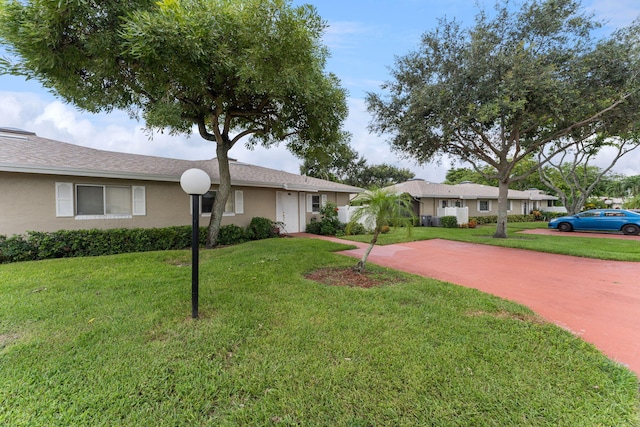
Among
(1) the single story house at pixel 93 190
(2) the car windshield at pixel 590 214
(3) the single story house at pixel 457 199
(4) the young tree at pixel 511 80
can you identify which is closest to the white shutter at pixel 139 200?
(1) the single story house at pixel 93 190

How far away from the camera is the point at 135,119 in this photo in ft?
30.8

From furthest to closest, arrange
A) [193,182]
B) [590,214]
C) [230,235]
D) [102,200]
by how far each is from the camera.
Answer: [590,214] → [230,235] → [102,200] → [193,182]

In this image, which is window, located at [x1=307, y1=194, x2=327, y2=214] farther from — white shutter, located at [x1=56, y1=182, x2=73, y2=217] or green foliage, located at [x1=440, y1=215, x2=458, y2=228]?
white shutter, located at [x1=56, y1=182, x2=73, y2=217]

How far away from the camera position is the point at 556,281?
607 centimetres

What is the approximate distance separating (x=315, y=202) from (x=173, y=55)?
33.7 feet

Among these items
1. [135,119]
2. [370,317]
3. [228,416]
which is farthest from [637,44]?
[135,119]

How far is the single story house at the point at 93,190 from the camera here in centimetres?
785

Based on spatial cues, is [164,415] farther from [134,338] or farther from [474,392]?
[474,392]

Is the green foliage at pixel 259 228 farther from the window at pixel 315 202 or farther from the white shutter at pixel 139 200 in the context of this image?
the white shutter at pixel 139 200

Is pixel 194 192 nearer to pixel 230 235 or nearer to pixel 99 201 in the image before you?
pixel 230 235

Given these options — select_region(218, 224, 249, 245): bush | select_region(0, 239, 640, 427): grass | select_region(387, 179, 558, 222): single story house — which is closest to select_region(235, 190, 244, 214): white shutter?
select_region(218, 224, 249, 245): bush

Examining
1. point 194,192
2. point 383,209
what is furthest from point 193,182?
point 383,209

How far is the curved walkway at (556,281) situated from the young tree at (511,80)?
5204 millimetres

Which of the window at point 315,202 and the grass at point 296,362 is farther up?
the window at point 315,202
